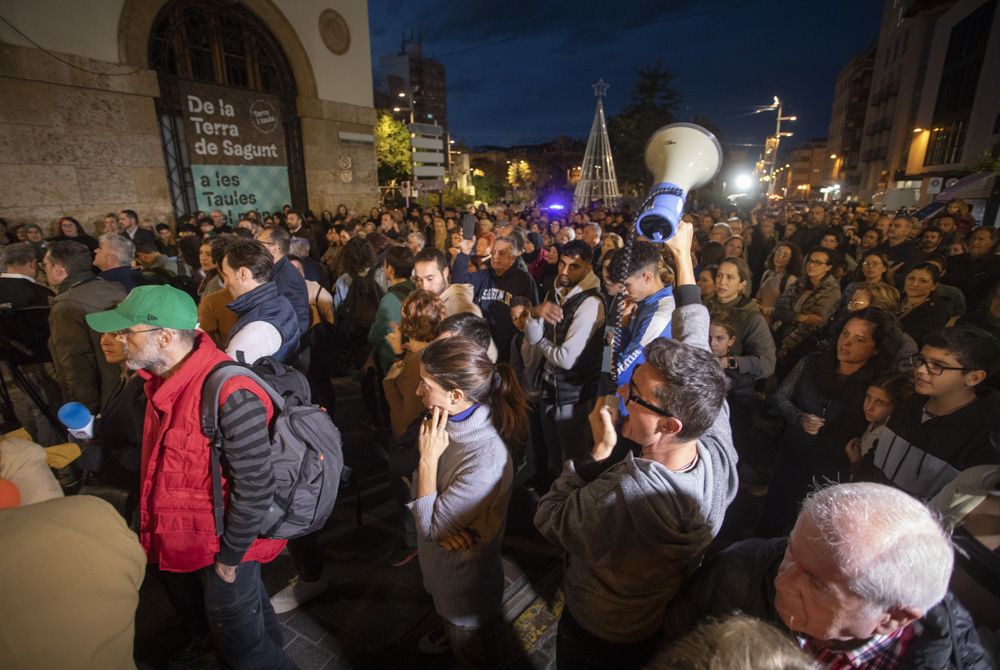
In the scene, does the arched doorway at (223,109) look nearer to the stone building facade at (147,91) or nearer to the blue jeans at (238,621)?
the stone building facade at (147,91)

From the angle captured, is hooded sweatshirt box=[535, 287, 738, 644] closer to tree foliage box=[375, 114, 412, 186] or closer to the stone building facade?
the stone building facade

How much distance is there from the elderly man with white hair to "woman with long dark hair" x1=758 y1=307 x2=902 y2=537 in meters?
1.65

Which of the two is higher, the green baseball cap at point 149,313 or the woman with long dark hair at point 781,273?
the green baseball cap at point 149,313

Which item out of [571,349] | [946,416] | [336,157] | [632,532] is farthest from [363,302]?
[336,157]

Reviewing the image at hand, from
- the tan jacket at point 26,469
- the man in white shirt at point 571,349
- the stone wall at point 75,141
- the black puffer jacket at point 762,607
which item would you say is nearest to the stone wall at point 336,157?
the stone wall at point 75,141

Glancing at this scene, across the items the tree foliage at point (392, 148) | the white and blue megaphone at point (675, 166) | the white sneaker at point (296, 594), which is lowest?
the white sneaker at point (296, 594)

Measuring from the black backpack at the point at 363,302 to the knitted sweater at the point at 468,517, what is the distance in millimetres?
3222

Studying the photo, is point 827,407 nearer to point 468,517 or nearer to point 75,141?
point 468,517

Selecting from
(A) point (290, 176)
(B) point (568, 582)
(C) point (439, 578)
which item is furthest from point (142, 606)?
(A) point (290, 176)

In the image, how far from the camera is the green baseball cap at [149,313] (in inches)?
76.0

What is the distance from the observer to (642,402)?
156 cm

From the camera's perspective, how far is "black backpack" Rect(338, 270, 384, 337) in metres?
4.95

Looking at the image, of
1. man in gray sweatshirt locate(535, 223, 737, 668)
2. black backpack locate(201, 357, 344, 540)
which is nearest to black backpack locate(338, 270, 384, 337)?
black backpack locate(201, 357, 344, 540)

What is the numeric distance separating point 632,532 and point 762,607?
0.38 meters
